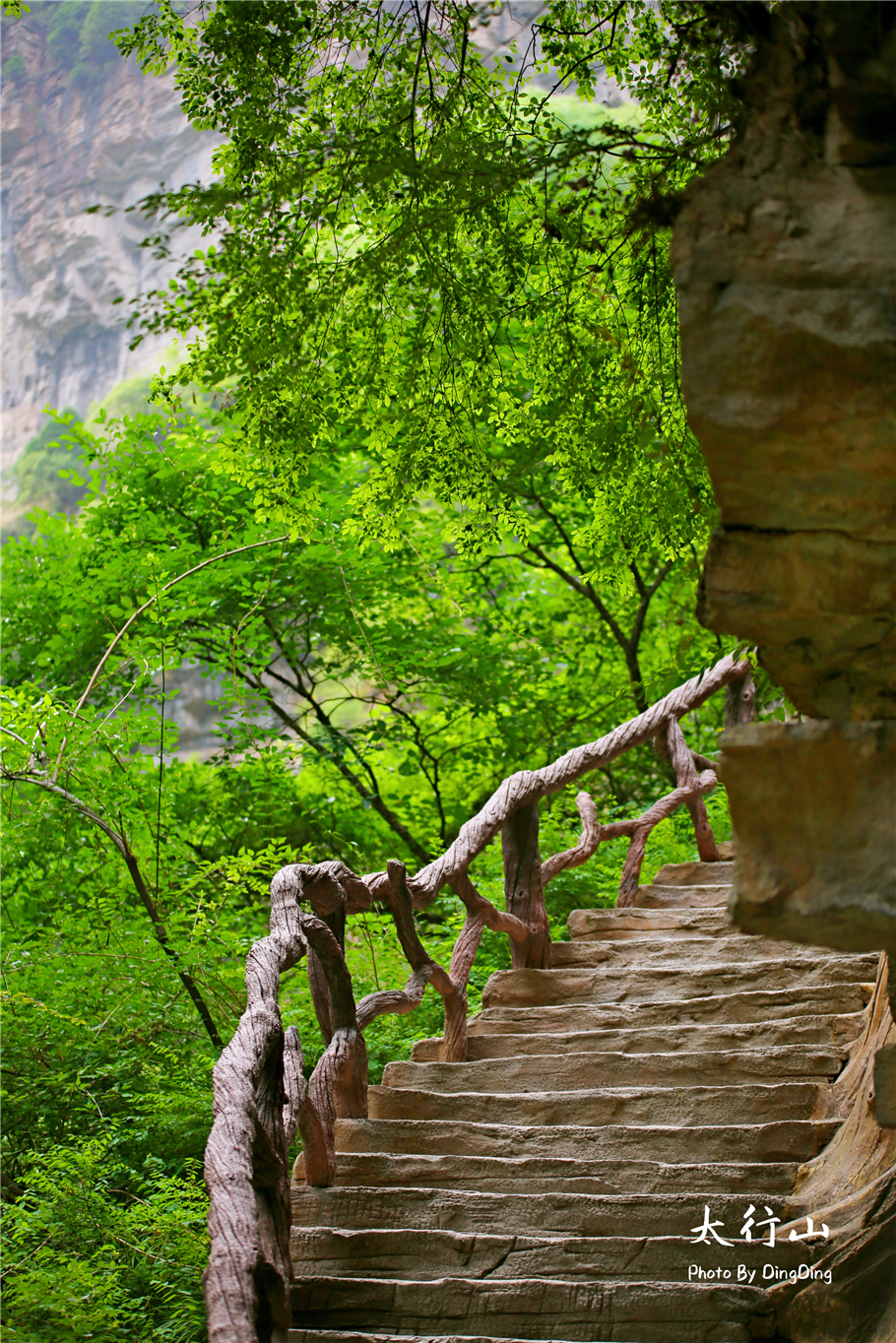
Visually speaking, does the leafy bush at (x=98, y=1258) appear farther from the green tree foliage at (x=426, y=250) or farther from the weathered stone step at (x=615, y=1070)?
the green tree foliage at (x=426, y=250)

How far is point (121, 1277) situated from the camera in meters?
3.03

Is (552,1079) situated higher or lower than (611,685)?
lower

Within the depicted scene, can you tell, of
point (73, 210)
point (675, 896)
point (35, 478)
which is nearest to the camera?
point (675, 896)

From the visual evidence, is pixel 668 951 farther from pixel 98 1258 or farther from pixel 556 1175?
pixel 98 1258

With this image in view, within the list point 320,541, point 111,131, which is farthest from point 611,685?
point 111,131

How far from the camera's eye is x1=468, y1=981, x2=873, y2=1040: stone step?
11.5 ft

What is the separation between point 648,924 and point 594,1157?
171 centimetres

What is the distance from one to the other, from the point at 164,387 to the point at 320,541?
4.68 m

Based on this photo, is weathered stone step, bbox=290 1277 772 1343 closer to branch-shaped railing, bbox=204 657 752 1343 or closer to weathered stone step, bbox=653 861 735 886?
branch-shaped railing, bbox=204 657 752 1343

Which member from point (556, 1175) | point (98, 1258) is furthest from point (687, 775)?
point (98, 1258)

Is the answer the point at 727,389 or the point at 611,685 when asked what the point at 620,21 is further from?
the point at 611,685

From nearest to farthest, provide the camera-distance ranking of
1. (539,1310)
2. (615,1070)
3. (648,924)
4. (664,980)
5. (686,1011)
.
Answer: (539,1310), (615,1070), (686,1011), (664,980), (648,924)

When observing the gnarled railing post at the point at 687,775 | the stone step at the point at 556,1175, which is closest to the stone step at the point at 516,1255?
the stone step at the point at 556,1175

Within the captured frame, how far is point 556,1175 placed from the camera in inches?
113
